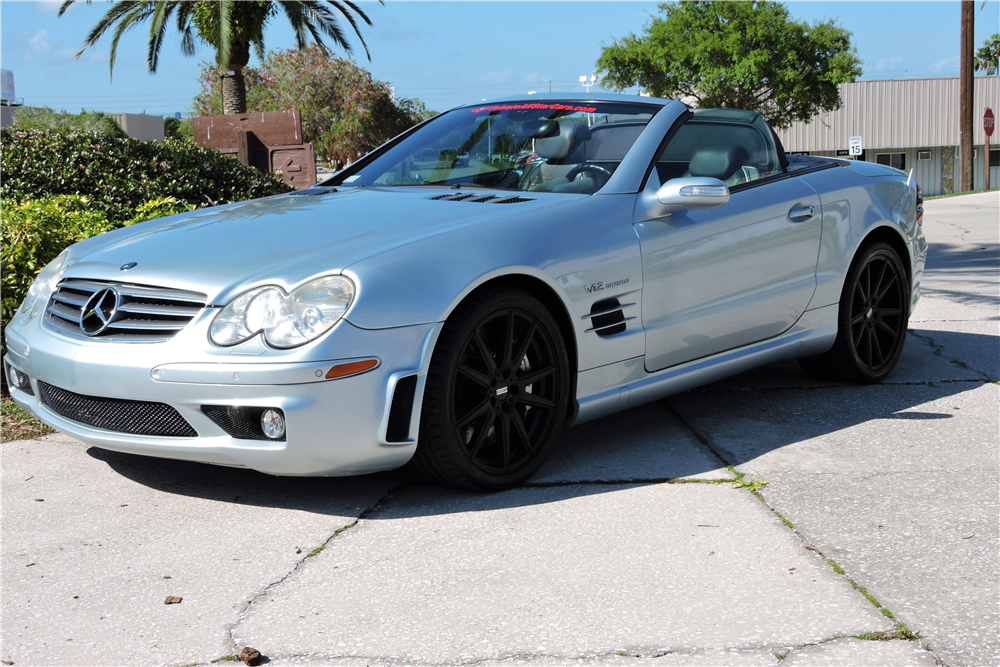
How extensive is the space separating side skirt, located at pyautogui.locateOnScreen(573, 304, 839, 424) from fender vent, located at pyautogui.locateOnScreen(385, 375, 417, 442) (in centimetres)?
81

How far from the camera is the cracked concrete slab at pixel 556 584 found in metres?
2.61

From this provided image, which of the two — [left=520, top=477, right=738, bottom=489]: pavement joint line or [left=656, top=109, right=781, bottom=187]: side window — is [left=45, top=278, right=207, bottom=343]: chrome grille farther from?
[left=656, top=109, right=781, bottom=187]: side window

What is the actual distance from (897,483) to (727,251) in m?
1.20

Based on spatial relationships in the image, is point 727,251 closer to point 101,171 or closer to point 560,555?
point 560,555

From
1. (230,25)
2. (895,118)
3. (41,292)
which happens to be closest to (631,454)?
(41,292)

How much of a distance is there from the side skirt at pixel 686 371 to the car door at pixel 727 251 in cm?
5

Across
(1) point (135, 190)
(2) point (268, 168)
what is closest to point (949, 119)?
(2) point (268, 168)

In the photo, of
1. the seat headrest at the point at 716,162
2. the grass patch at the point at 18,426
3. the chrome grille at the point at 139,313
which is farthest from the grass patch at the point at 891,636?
the grass patch at the point at 18,426

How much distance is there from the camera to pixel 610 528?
11.0 feet

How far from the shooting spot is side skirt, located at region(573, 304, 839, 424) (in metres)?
3.97

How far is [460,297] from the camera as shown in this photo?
3441 millimetres

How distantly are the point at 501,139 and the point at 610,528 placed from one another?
2021 mm

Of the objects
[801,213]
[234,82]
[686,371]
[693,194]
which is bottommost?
[686,371]

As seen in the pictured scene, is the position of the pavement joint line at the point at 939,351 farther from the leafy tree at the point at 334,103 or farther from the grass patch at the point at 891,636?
the leafy tree at the point at 334,103
